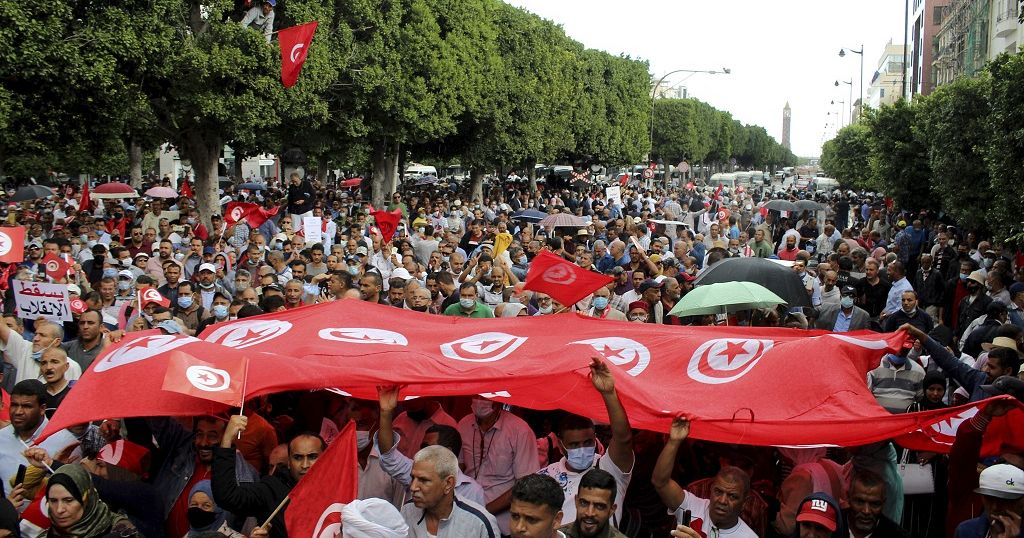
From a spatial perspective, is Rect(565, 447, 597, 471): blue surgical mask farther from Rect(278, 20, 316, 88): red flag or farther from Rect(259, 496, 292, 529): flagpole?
Rect(278, 20, 316, 88): red flag

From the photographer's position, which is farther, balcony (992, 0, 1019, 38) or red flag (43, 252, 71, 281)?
balcony (992, 0, 1019, 38)

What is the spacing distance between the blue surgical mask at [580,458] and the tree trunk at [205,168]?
706 inches

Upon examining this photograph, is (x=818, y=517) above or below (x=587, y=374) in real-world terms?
below

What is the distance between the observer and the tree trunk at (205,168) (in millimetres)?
22391

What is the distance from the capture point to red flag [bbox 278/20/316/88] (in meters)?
19.2

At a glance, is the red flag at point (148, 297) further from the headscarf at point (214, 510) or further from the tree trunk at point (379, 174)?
the tree trunk at point (379, 174)

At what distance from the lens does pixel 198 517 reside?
547 centimetres

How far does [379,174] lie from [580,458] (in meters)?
27.3

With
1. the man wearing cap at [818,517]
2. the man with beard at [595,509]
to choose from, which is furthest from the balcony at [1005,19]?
the man with beard at [595,509]

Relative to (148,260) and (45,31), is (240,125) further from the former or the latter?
(148,260)

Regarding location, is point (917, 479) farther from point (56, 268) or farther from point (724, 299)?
point (56, 268)

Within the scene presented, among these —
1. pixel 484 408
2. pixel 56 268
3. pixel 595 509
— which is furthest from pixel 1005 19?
pixel 595 509

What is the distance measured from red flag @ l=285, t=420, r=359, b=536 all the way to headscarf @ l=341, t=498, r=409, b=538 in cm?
56

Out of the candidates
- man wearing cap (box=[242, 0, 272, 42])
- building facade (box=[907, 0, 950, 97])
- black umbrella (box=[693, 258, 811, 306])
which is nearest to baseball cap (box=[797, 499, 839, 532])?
black umbrella (box=[693, 258, 811, 306])
